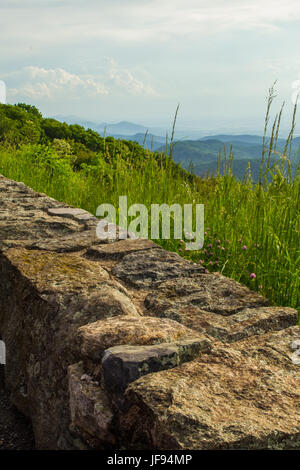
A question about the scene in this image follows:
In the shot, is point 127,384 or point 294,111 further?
point 294,111

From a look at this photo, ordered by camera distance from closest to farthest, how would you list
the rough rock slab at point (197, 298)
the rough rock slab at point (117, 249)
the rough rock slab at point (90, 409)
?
1. the rough rock slab at point (90, 409)
2. the rough rock slab at point (197, 298)
3. the rough rock slab at point (117, 249)

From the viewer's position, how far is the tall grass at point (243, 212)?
9.05 ft

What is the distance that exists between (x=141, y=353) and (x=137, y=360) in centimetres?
5

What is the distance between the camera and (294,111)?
10.4 ft

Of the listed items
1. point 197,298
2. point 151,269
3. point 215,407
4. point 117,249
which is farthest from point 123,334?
point 117,249

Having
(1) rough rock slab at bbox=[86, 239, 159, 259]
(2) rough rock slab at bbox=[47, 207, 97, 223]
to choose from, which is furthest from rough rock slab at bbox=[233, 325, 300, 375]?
(2) rough rock slab at bbox=[47, 207, 97, 223]

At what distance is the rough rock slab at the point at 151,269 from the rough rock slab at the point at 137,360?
34.0 inches

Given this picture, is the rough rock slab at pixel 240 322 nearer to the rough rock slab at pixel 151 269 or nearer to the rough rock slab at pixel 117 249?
the rough rock slab at pixel 151 269

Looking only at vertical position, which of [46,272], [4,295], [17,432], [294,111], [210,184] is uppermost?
[294,111]

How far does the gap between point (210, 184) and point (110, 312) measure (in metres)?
2.68

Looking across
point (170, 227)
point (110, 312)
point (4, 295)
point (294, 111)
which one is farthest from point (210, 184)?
point (110, 312)

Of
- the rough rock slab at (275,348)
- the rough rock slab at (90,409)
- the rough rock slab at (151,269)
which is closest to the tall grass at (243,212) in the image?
the rough rock slab at (151,269)

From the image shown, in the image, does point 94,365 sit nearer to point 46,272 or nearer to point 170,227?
point 46,272

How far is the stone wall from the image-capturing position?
1.23 metres
